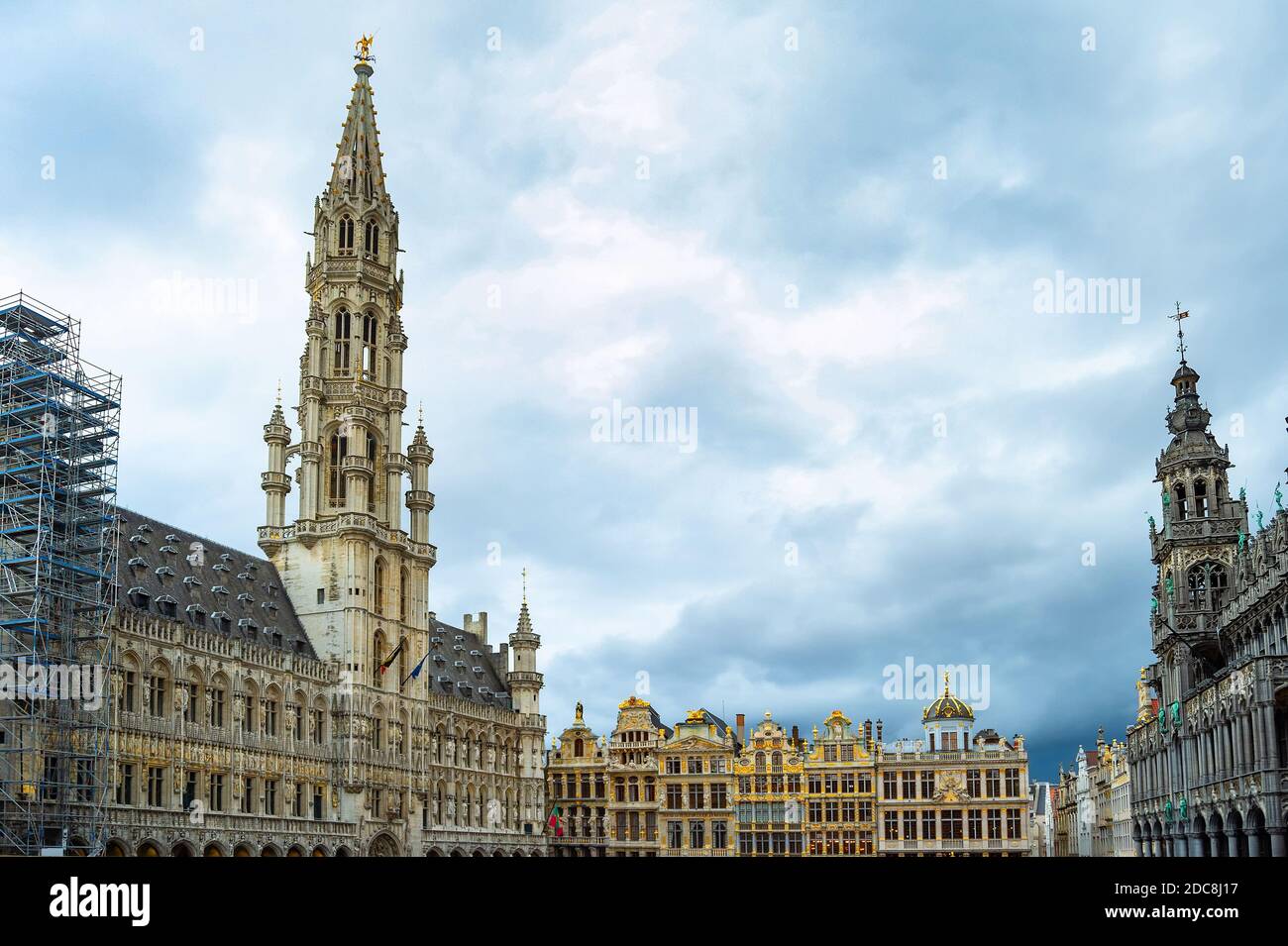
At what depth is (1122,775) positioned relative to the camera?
106 metres

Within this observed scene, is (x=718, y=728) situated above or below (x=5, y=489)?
below

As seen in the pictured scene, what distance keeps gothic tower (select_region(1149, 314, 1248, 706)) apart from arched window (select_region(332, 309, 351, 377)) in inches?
2048

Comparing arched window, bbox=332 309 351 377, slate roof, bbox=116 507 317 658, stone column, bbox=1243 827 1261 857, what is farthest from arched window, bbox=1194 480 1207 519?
arched window, bbox=332 309 351 377

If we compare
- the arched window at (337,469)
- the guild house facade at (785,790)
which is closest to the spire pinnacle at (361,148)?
the arched window at (337,469)

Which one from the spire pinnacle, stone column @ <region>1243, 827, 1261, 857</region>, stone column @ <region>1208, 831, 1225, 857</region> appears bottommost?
stone column @ <region>1208, 831, 1225, 857</region>

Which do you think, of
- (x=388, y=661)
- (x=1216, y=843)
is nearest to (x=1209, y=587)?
(x=1216, y=843)

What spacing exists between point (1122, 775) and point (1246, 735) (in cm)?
6219

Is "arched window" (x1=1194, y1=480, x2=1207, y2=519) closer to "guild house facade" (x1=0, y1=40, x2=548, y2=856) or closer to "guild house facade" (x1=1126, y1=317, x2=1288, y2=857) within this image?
"guild house facade" (x1=1126, y1=317, x2=1288, y2=857)

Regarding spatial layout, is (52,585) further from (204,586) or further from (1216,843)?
(1216,843)

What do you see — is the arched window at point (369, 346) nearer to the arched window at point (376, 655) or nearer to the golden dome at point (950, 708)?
the arched window at point (376, 655)

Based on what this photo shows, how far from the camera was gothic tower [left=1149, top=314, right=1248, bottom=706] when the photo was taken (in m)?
63.3

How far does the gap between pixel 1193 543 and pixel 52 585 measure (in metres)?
53.6
